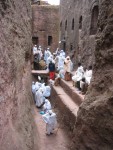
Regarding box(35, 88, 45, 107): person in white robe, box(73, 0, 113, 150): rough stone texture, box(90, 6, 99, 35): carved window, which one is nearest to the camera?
box(73, 0, 113, 150): rough stone texture

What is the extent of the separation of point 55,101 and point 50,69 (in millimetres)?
3326

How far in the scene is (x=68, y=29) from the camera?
19.2 metres

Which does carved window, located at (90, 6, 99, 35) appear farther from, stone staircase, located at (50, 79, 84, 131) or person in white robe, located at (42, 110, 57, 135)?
person in white robe, located at (42, 110, 57, 135)

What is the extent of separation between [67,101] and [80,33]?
6240 mm

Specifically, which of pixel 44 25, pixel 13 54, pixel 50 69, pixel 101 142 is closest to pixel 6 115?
pixel 13 54

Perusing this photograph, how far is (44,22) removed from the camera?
80.1 ft

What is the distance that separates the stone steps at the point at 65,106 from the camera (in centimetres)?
853

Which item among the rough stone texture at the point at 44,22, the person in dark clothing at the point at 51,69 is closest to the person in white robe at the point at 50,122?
the person in dark clothing at the point at 51,69

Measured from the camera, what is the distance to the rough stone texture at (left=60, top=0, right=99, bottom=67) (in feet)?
42.8

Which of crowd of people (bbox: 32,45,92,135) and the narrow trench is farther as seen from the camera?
crowd of people (bbox: 32,45,92,135)

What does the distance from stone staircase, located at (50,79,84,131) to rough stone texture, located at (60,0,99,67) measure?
2085 mm

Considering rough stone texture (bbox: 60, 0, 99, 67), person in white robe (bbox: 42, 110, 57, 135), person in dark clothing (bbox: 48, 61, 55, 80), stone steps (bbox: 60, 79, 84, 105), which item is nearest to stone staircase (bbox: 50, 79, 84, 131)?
stone steps (bbox: 60, 79, 84, 105)

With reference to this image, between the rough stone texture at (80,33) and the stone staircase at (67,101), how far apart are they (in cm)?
209

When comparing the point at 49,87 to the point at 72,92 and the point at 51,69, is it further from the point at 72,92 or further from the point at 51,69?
the point at 72,92
